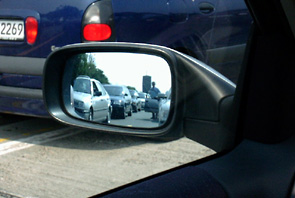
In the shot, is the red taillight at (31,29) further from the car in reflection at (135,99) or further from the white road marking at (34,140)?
the car in reflection at (135,99)

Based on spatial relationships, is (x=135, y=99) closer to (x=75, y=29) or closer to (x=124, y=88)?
(x=124, y=88)

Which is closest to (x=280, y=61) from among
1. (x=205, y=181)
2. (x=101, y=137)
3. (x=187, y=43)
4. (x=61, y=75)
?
(x=205, y=181)

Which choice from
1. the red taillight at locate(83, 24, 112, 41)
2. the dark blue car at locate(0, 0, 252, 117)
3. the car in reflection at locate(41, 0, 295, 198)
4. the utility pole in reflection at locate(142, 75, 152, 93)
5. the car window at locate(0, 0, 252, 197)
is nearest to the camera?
the car in reflection at locate(41, 0, 295, 198)

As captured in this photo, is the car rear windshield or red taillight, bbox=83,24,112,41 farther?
red taillight, bbox=83,24,112,41

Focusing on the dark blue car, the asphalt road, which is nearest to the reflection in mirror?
the asphalt road

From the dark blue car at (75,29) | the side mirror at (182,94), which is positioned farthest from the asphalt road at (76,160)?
the side mirror at (182,94)

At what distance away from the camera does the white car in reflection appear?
44.4 inches

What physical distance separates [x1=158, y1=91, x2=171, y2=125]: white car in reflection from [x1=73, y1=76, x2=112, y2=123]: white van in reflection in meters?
0.14

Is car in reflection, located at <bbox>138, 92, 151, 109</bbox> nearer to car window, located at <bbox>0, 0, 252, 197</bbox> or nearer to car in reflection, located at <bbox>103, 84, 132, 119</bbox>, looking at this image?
car in reflection, located at <bbox>103, 84, 132, 119</bbox>

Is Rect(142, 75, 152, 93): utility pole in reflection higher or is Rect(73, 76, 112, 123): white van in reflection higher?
Rect(142, 75, 152, 93): utility pole in reflection

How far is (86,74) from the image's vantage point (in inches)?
51.9

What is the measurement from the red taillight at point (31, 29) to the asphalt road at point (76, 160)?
948 mm

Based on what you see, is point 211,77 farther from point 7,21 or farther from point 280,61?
point 7,21

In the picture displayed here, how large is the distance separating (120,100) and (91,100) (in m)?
0.21
